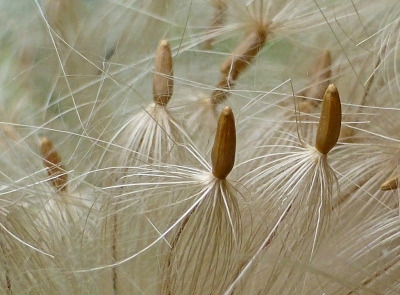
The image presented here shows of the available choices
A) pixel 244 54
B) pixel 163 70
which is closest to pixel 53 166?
pixel 163 70

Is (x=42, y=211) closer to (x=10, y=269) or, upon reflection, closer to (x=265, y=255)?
(x=10, y=269)

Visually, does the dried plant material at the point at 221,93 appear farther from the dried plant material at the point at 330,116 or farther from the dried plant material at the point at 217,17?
the dried plant material at the point at 330,116

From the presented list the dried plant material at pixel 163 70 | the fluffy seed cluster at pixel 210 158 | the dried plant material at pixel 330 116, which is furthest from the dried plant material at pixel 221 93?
the dried plant material at pixel 330 116

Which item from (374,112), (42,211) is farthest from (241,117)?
(42,211)

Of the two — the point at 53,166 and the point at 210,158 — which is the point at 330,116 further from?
the point at 53,166

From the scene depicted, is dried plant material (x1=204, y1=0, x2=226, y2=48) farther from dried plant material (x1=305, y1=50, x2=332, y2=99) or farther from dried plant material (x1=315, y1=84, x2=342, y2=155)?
dried plant material (x1=315, y1=84, x2=342, y2=155)

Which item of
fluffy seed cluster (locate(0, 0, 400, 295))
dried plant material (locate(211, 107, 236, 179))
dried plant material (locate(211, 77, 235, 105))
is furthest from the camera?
dried plant material (locate(211, 77, 235, 105))

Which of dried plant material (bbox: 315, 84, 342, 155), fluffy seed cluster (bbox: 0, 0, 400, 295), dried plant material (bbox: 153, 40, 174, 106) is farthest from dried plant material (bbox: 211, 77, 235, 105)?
dried plant material (bbox: 315, 84, 342, 155)
